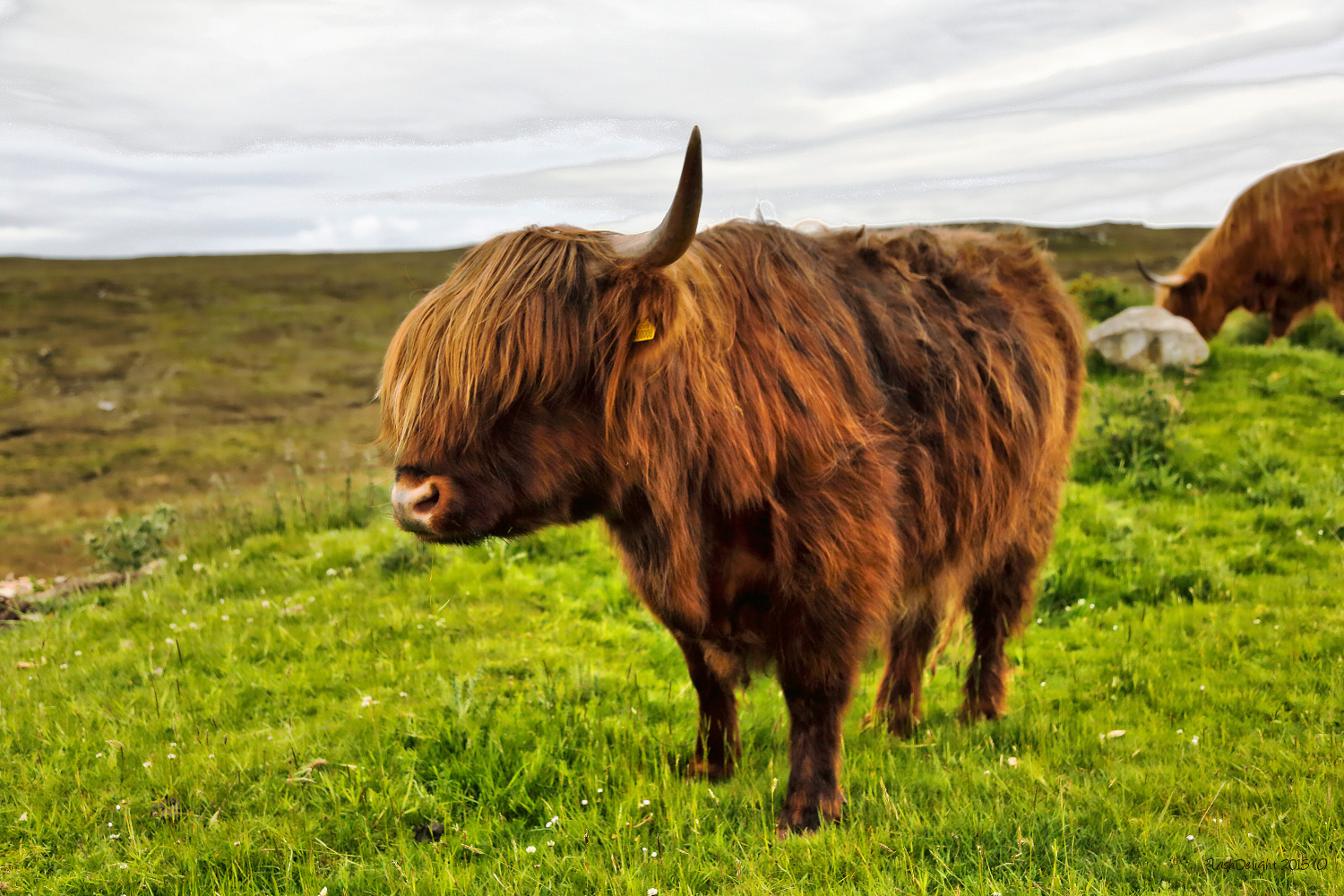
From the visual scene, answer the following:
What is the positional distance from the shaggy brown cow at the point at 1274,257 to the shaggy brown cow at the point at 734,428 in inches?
372

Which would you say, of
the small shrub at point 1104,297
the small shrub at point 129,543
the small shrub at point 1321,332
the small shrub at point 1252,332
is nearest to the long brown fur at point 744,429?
the small shrub at point 129,543

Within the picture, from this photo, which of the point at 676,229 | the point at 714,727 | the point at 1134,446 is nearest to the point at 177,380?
the point at 1134,446

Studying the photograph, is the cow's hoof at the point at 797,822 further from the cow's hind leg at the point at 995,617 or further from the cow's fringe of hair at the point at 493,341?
the cow's fringe of hair at the point at 493,341

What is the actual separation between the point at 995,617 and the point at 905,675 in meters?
0.54

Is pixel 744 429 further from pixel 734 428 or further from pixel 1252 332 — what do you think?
pixel 1252 332

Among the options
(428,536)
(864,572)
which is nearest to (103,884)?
(428,536)

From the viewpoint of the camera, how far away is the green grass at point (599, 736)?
2.75 meters

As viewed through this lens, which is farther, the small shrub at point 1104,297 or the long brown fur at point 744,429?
the small shrub at point 1104,297

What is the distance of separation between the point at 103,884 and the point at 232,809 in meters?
0.51

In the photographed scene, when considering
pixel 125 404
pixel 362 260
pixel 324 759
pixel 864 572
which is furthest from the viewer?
pixel 362 260

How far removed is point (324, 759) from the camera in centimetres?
354

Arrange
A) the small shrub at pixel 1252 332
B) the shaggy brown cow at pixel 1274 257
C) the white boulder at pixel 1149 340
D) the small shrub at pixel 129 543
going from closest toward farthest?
the small shrub at pixel 129 543 < the white boulder at pixel 1149 340 < the shaggy brown cow at pixel 1274 257 < the small shrub at pixel 1252 332

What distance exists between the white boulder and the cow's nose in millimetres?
8956

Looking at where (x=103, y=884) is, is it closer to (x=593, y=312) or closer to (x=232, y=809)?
(x=232, y=809)
